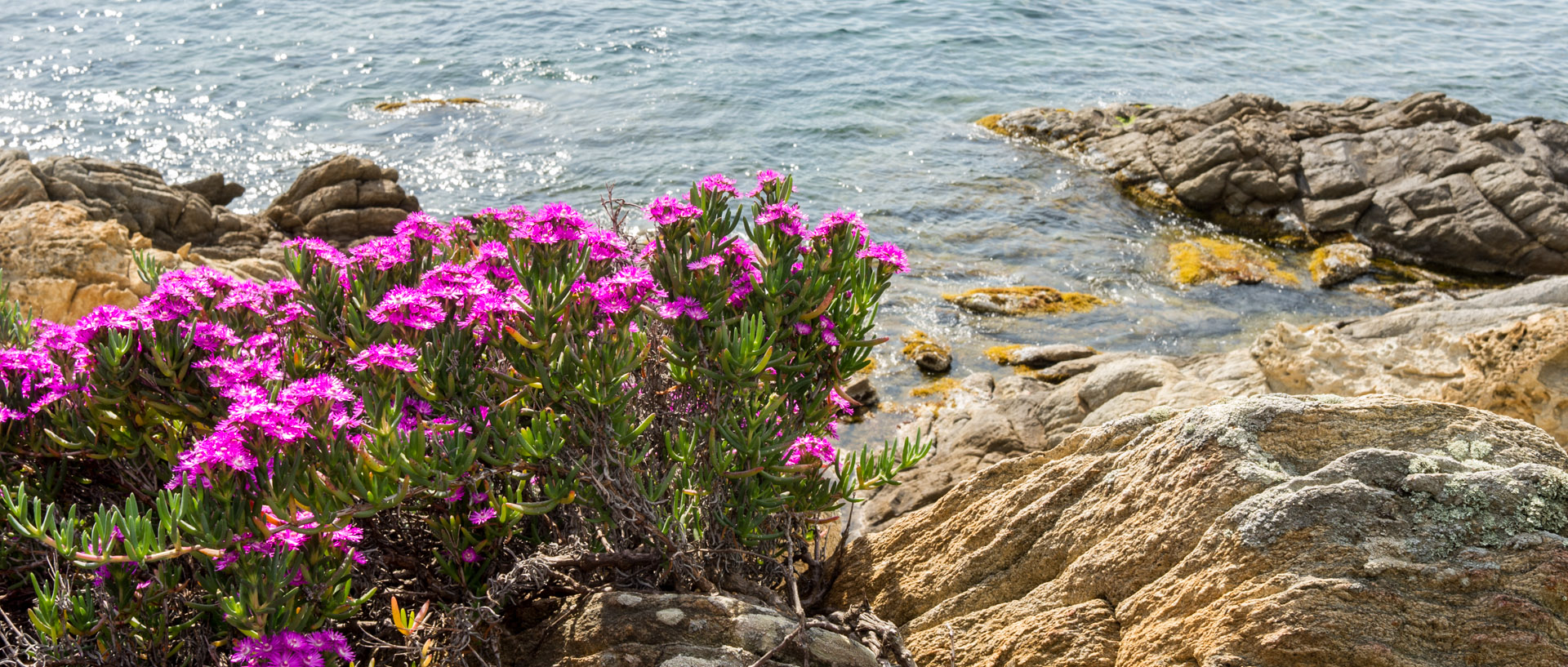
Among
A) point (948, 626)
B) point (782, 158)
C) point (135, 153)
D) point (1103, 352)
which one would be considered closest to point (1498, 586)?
point (948, 626)

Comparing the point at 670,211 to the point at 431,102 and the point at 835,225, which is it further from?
the point at 431,102

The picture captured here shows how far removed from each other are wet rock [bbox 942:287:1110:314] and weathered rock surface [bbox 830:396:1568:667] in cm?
851

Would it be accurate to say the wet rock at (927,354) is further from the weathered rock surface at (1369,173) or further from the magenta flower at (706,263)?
the magenta flower at (706,263)

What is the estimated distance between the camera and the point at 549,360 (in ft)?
11.0

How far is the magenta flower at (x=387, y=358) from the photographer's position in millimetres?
3002

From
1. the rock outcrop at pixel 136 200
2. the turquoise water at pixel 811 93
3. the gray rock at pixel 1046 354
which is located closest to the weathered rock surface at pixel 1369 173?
the turquoise water at pixel 811 93

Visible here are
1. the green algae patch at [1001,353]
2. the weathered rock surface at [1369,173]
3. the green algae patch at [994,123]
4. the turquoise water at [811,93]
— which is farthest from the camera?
the green algae patch at [994,123]

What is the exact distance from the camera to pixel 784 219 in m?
4.19

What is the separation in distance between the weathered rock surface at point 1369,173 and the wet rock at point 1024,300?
15.9 ft

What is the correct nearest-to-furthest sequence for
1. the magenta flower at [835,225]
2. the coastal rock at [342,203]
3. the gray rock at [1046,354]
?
the magenta flower at [835,225] < the gray rock at [1046,354] < the coastal rock at [342,203]

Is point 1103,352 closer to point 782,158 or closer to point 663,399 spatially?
point 663,399

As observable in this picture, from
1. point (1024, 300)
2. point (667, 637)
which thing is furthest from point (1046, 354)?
point (667, 637)

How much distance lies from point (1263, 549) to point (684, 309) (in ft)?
7.59

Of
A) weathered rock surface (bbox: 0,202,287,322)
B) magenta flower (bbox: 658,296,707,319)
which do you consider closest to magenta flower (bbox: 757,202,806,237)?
magenta flower (bbox: 658,296,707,319)
